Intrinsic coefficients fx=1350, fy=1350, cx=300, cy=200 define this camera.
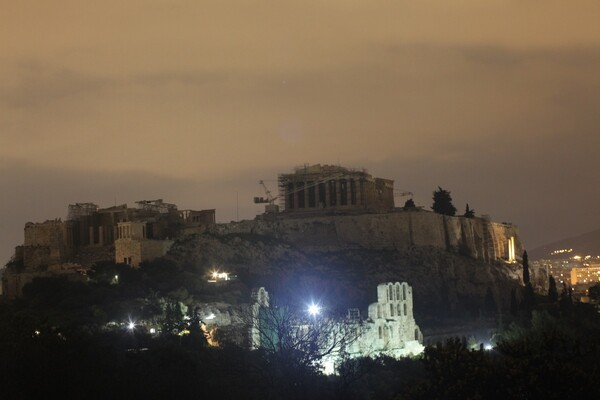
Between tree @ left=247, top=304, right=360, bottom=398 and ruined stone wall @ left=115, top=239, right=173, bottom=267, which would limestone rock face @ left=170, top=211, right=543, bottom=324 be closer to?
ruined stone wall @ left=115, top=239, right=173, bottom=267

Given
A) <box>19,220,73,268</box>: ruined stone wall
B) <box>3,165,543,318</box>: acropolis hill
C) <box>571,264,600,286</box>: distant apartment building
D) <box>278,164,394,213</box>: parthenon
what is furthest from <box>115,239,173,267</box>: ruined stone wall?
<box>571,264,600,286</box>: distant apartment building

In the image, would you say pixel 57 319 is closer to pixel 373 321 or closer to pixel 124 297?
pixel 124 297

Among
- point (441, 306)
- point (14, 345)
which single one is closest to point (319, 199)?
→ point (441, 306)

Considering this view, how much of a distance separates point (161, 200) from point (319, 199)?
1025cm

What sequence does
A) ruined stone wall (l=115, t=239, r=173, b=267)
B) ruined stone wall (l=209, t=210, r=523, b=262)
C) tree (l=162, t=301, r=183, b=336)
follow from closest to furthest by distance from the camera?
tree (l=162, t=301, r=183, b=336), ruined stone wall (l=115, t=239, r=173, b=267), ruined stone wall (l=209, t=210, r=523, b=262)

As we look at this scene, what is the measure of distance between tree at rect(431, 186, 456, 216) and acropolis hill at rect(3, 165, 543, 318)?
9.19ft

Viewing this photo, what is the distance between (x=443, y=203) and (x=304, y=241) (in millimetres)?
15540

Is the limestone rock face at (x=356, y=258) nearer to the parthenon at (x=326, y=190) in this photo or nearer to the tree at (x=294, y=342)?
the parthenon at (x=326, y=190)

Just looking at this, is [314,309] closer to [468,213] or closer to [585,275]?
[468,213]

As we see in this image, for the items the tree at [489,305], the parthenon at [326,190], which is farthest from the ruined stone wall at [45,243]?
the tree at [489,305]

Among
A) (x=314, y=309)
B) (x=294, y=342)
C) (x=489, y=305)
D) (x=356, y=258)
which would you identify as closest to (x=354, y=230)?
(x=356, y=258)

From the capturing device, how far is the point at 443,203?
9369 cm

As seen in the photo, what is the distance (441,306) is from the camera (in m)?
79.3

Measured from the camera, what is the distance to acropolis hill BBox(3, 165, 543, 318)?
77375 millimetres
